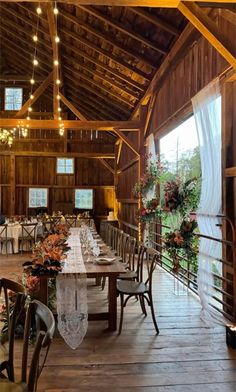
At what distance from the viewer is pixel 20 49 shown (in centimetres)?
1090

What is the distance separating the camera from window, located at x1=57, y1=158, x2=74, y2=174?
44.0 ft

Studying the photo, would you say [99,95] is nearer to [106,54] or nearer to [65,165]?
[106,54]

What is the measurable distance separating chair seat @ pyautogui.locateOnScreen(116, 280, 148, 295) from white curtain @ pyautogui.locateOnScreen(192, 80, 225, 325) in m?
0.83

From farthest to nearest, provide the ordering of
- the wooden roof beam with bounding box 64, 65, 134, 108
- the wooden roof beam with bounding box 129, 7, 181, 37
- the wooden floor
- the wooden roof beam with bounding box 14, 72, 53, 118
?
the wooden roof beam with bounding box 64, 65, 134, 108 < the wooden roof beam with bounding box 14, 72, 53, 118 < the wooden roof beam with bounding box 129, 7, 181, 37 < the wooden floor

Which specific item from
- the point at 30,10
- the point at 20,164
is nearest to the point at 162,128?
the point at 30,10

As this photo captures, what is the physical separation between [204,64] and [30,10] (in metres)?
5.07

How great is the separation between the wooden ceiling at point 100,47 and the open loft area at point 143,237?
1.3 inches

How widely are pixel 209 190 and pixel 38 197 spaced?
33.6 feet

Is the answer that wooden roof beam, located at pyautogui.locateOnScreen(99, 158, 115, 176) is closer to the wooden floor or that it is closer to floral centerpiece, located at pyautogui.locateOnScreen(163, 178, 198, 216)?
floral centerpiece, located at pyautogui.locateOnScreen(163, 178, 198, 216)

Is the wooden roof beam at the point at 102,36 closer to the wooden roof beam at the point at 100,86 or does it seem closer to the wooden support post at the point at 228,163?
the wooden roof beam at the point at 100,86

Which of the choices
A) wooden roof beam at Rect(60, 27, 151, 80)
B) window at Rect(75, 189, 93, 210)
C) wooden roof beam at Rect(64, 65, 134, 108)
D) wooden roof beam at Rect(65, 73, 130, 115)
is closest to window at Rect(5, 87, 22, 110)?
wooden roof beam at Rect(65, 73, 130, 115)

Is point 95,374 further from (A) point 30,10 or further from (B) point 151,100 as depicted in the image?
(A) point 30,10

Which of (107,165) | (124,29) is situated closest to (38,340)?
(124,29)

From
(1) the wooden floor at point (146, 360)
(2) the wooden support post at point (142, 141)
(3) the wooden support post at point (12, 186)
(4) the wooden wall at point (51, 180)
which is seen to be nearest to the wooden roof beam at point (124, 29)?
(2) the wooden support post at point (142, 141)
